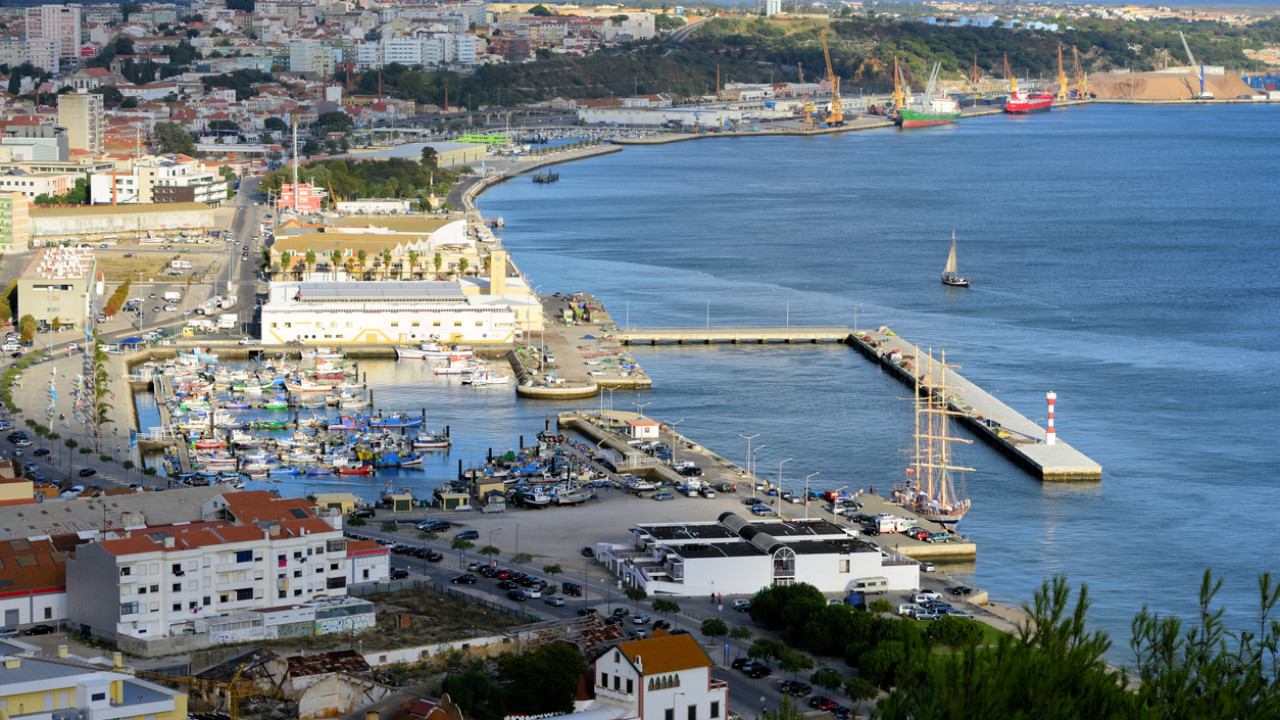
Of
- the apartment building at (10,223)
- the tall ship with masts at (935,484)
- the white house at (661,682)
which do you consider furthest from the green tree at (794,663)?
the apartment building at (10,223)

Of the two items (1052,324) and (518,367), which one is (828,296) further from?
(518,367)

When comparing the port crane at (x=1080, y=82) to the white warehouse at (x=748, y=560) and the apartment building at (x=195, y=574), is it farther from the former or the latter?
the apartment building at (x=195, y=574)

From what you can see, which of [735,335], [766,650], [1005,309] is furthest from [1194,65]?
[766,650]

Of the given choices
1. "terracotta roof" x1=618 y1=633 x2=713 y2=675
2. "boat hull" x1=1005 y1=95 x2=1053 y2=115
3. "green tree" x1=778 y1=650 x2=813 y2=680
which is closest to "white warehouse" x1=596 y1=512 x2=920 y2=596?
"green tree" x1=778 y1=650 x2=813 y2=680

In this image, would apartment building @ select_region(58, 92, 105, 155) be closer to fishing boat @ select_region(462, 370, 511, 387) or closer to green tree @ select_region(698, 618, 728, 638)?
fishing boat @ select_region(462, 370, 511, 387)

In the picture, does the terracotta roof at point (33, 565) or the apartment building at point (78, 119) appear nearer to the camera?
the terracotta roof at point (33, 565)
